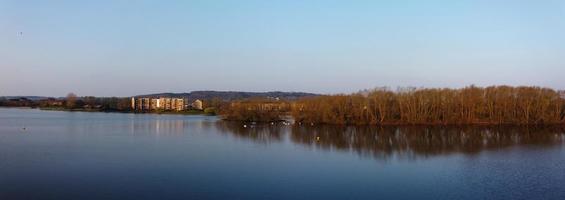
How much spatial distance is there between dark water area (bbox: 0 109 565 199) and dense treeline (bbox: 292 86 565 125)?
21372 millimetres

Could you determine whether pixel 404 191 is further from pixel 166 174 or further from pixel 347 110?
pixel 347 110

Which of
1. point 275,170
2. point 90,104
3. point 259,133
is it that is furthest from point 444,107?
point 90,104

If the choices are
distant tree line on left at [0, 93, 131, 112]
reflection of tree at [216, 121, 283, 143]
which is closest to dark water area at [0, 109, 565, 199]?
reflection of tree at [216, 121, 283, 143]

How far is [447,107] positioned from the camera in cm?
5066

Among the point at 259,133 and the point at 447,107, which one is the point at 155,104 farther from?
the point at 259,133

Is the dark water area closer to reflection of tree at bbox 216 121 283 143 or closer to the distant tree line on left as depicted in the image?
reflection of tree at bbox 216 121 283 143

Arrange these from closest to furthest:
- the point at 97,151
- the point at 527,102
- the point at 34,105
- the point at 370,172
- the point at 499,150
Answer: the point at 370,172
the point at 97,151
the point at 499,150
the point at 527,102
the point at 34,105

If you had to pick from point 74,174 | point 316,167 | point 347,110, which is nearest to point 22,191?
point 74,174

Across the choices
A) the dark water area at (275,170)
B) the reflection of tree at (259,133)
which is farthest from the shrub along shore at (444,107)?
the dark water area at (275,170)

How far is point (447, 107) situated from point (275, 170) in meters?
36.5

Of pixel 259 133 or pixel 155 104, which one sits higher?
pixel 155 104

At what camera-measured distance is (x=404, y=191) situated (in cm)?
1423

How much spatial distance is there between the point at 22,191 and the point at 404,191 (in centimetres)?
962

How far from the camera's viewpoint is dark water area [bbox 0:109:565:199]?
44.9 feet
